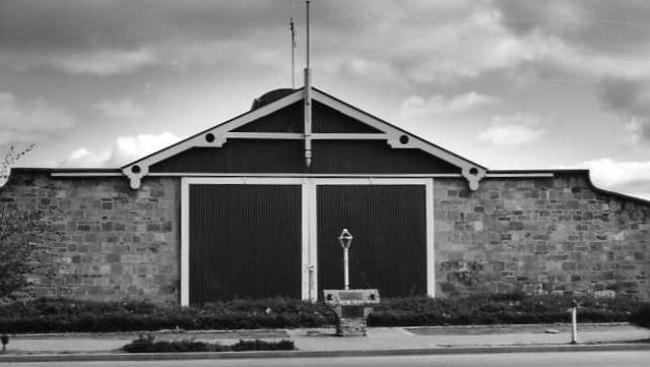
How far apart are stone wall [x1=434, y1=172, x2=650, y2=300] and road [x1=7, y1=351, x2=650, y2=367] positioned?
10.4 m

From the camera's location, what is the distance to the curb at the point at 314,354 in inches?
744

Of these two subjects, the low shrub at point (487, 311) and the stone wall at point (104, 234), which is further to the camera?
the stone wall at point (104, 234)

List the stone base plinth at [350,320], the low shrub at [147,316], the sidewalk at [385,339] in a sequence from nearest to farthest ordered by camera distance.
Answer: the sidewalk at [385,339], the stone base plinth at [350,320], the low shrub at [147,316]

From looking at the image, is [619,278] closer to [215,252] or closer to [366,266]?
[366,266]

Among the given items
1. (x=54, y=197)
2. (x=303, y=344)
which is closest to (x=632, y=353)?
(x=303, y=344)

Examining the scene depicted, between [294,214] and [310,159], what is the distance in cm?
166

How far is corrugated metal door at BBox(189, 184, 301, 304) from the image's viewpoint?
28922 millimetres

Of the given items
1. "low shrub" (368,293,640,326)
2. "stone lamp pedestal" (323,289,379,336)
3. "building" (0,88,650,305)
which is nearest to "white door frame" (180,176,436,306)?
"building" (0,88,650,305)

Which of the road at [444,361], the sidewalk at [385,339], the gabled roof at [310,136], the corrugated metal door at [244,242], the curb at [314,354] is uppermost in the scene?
the gabled roof at [310,136]

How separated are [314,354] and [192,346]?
2.37m

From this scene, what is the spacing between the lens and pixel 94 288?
94.3 ft

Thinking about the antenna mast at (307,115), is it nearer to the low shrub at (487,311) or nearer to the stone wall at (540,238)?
the stone wall at (540,238)

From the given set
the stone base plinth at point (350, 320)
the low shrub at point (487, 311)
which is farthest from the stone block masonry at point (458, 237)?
the stone base plinth at point (350, 320)

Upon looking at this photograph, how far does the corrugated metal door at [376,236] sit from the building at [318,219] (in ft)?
0.11
